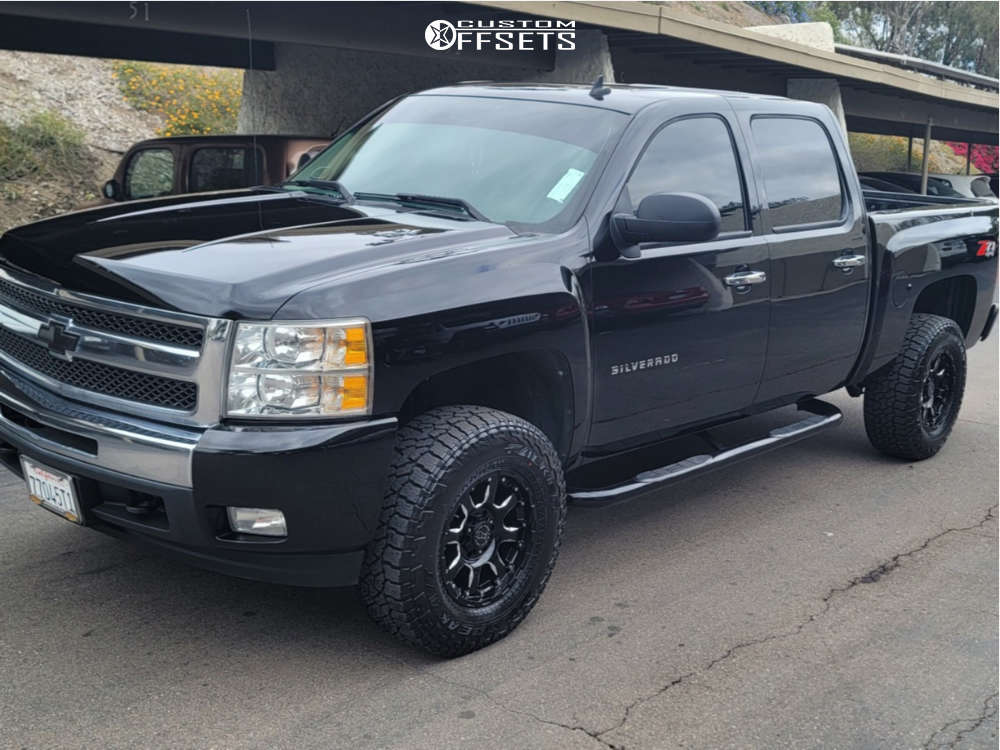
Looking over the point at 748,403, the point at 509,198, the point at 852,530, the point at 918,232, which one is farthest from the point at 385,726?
the point at 918,232

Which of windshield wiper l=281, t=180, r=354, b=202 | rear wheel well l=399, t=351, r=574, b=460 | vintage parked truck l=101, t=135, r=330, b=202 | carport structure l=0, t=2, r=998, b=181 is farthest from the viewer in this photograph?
carport structure l=0, t=2, r=998, b=181

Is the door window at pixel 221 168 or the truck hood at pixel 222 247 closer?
the truck hood at pixel 222 247

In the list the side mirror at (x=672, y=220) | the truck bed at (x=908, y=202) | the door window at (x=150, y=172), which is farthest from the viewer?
the door window at (x=150, y=172)

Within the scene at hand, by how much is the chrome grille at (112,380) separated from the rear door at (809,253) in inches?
109

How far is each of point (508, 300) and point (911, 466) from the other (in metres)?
3.75

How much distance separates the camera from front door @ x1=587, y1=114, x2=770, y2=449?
4.43 m

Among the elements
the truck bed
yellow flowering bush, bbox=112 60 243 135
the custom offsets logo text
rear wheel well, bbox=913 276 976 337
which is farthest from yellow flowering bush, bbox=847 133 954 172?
rear wheel well, bbox=913 276 976 337

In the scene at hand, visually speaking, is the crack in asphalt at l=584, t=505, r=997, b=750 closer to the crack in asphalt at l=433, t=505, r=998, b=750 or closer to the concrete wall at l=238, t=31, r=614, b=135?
the crack in asphalt at l=433, t=505, r=998, b=750

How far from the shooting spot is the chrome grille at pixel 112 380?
3.51 m

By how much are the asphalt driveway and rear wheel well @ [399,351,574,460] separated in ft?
2.39

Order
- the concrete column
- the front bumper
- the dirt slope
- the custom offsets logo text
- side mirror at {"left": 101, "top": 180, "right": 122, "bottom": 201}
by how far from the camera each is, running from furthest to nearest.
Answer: the concrete column, the dirt slope, the custom offsets logo text, side mirror at {"left": 101, "top": 180, "right": 122, "bottom": 201}, the front bumper

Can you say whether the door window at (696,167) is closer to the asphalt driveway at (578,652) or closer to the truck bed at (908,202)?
the asphalt driveway at (578,652)

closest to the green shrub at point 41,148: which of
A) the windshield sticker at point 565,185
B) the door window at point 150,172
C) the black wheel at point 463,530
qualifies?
the door window at point 150,172

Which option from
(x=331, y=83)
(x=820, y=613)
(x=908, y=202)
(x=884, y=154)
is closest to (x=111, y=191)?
(x=908, y=202)
